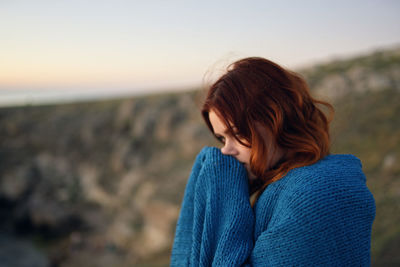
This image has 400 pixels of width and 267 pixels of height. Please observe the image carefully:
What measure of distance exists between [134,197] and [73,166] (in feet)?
27.7

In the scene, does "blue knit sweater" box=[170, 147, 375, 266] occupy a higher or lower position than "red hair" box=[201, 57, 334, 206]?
lower

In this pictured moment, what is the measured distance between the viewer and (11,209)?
56.8 feet

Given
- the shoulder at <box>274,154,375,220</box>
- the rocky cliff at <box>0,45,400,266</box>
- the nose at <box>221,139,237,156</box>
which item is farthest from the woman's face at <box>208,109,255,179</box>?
the rocky cliff at <box>0,45,400,266</box>

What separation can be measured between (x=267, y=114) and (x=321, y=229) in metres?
0.67

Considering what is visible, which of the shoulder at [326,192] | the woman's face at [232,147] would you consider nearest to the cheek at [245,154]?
the woman's face at [232,147]

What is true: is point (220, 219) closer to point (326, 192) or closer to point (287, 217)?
point (287, 217)

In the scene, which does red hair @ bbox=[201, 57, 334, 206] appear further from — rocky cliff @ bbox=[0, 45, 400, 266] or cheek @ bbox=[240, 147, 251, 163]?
rocky cliff @ bbox=[0, 45, 400, 266]

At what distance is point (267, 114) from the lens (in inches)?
58.9

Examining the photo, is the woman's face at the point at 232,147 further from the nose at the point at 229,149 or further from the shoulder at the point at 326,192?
the shoulder at the point at 326,192

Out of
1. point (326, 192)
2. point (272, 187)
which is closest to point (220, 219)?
point (272, 187)

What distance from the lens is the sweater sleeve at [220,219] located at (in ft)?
4.45

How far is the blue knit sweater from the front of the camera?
1189 mm

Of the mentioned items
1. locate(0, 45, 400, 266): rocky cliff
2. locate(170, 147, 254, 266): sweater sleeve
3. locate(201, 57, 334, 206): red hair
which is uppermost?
locate(201, 57, 334, 206): red hair

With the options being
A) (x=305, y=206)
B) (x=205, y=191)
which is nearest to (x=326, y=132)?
(x=305, y=206)
